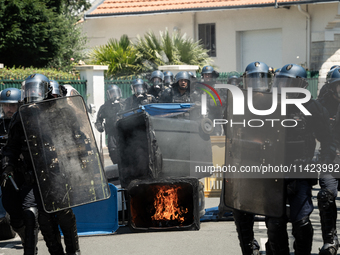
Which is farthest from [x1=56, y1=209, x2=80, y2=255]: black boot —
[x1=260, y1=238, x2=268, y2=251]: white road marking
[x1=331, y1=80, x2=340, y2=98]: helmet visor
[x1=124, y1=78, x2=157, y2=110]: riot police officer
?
[x1=124, y1=78, x2=157, y2=110]: riot police officer

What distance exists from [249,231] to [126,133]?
217 cm

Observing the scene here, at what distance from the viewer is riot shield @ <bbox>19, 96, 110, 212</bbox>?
4.14 meters

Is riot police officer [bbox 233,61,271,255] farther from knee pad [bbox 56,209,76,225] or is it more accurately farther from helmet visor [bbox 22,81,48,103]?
helmet visor [bbox 22,81,48,103]

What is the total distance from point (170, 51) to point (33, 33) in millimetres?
6231

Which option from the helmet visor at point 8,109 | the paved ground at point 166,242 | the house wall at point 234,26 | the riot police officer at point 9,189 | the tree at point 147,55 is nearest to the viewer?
the riot police officer at point 9,189

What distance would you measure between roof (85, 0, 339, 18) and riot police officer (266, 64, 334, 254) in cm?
1665

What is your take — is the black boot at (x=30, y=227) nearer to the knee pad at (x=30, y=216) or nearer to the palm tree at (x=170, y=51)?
the knee pad at (x=30, y=216)

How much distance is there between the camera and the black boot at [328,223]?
15.3ft

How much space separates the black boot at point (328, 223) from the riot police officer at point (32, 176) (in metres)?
2.25

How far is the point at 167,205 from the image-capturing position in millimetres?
5629

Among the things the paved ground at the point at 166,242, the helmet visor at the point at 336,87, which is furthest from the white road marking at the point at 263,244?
the helmet visor at the point at 336,87

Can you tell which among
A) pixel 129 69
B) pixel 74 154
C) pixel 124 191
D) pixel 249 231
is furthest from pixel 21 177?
pixel 129 69

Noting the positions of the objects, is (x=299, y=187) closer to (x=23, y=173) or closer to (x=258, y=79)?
(x=258, y=79)

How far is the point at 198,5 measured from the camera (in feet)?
71.9
